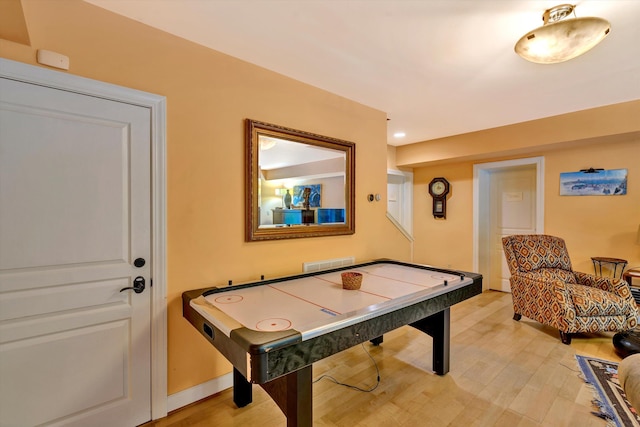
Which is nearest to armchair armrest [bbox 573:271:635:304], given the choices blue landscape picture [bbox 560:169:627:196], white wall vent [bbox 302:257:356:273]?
blue landscape picture [bbox 560:169:627:196]

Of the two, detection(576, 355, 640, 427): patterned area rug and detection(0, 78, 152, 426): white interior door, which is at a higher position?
detection(0, 78, 152, 426): white interior door

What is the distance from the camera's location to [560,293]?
9.34 ft

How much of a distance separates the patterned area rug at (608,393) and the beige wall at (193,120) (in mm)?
2370

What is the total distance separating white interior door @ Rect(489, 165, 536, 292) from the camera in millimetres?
4510

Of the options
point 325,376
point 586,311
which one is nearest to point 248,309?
point 325,376

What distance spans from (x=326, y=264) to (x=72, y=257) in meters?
1.91

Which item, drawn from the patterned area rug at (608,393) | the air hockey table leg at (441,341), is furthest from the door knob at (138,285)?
the patterned area rug at (608,393)

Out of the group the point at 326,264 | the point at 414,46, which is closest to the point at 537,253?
the point at 326,264

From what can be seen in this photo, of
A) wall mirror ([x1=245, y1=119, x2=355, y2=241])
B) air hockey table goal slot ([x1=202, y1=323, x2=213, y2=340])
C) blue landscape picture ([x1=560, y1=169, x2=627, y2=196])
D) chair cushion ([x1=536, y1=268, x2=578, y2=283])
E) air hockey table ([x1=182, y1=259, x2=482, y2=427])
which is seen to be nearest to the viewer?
air hockey table ([x1=182, y1=259, x2=482, y2=427])

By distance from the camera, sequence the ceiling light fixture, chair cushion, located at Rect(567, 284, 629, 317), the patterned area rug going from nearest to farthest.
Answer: the ceiling light fixture < the patterned area rug < chair cushion, located at Rect(567, 284, 629, 317)

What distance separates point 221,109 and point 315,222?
1270mm

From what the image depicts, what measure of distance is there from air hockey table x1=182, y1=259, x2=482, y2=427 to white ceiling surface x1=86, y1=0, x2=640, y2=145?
169 cm

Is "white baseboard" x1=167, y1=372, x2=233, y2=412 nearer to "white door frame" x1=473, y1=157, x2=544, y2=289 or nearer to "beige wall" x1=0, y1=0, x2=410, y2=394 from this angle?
"beige wall" x1=0, y1=0, x2=410, y2=394

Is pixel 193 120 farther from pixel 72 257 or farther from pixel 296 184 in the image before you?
pixel 72 257
